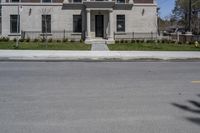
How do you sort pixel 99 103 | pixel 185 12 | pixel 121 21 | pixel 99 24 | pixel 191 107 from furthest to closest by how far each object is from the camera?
pixel 185 12
pixel 121 21
pixel 99 24
pixel 99 103
pixel 191 107

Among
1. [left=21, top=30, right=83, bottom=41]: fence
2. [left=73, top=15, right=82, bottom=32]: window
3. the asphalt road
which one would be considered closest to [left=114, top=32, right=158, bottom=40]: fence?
[left=73, top=15, right=82, bottom=32]: window

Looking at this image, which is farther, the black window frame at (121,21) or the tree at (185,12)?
the tree at (185,12)

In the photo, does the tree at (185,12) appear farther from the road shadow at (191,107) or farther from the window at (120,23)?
the road shadow at (191,107)

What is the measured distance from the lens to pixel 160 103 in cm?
879

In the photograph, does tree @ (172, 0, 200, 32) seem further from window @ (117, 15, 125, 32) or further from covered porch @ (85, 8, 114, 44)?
covered porch @ (85, 8, 114, 44)

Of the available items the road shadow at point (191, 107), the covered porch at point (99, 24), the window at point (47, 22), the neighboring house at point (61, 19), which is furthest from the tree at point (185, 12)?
the road shadow at point (191, 107)

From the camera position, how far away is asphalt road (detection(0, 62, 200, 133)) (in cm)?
682

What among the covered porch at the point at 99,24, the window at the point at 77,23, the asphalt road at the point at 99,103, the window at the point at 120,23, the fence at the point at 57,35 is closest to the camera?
the asphalt road at the point at 99,103

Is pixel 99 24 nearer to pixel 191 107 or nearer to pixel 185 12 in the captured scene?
pixel 191 107

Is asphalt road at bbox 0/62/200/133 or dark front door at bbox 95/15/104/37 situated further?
dark front door at bbox 95/15/104/37

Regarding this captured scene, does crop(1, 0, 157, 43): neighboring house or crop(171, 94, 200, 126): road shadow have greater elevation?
crop(1, 0, 157, 43): neighboring house

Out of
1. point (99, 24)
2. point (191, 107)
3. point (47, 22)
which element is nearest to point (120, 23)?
point (99, 24)

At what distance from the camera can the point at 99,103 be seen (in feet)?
28.7

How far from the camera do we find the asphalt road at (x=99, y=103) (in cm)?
682
